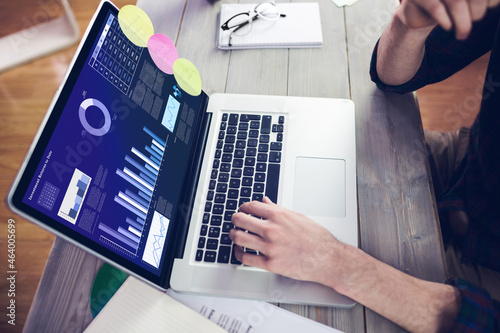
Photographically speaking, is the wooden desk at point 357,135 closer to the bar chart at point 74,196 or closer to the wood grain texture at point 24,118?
the bar chart at point 74,196

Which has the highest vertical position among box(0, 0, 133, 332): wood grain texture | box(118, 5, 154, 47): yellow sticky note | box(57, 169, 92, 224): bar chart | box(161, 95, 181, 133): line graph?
box(118, 5, 154, 47): yellow sticky note

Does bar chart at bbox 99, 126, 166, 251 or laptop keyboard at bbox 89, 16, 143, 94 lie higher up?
laptop keyboard at bbox 89, 16, 143, 94

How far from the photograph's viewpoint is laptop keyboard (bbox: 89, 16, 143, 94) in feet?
1.96

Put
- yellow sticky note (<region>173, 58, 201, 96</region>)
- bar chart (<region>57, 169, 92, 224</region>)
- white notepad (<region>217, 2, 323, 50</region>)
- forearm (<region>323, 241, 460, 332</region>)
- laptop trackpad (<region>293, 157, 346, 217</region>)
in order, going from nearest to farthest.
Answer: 1. bar chart (<region>57, 169, 92, 224</region>)
2. forearm (<region>323, 241, 460, 332</region>)
3. laptop trackpad (<region>293, 157, 346, 217</region>)
4. yellow sticky note (<region>173, 58, 201, 96</region>)
5. white notepad (<region>217, 2, 323, 50</region>)

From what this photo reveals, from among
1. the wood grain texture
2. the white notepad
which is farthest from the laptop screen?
the wood grain texture

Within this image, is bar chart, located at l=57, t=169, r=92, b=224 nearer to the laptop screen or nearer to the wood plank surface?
the laptop screen

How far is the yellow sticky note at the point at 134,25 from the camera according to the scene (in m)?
0.67

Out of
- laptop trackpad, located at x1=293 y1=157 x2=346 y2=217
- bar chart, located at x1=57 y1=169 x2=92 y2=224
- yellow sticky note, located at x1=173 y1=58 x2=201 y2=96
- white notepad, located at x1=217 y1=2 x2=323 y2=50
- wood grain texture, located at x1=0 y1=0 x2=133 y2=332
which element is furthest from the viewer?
wood grain texture, located at x1=0 y1=0 x2=133 y2=332

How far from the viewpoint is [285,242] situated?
63 cm

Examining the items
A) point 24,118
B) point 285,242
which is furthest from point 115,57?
point 24,118

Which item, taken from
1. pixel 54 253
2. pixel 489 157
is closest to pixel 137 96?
pixel 54 253

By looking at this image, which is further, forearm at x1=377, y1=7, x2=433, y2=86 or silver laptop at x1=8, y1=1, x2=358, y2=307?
forearm at x1=377, y1=7, x2=433, y2=86

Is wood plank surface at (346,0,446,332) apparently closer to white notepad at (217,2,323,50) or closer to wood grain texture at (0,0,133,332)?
white notepad at (217,2,323,50)

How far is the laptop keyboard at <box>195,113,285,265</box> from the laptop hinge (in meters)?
0.03
